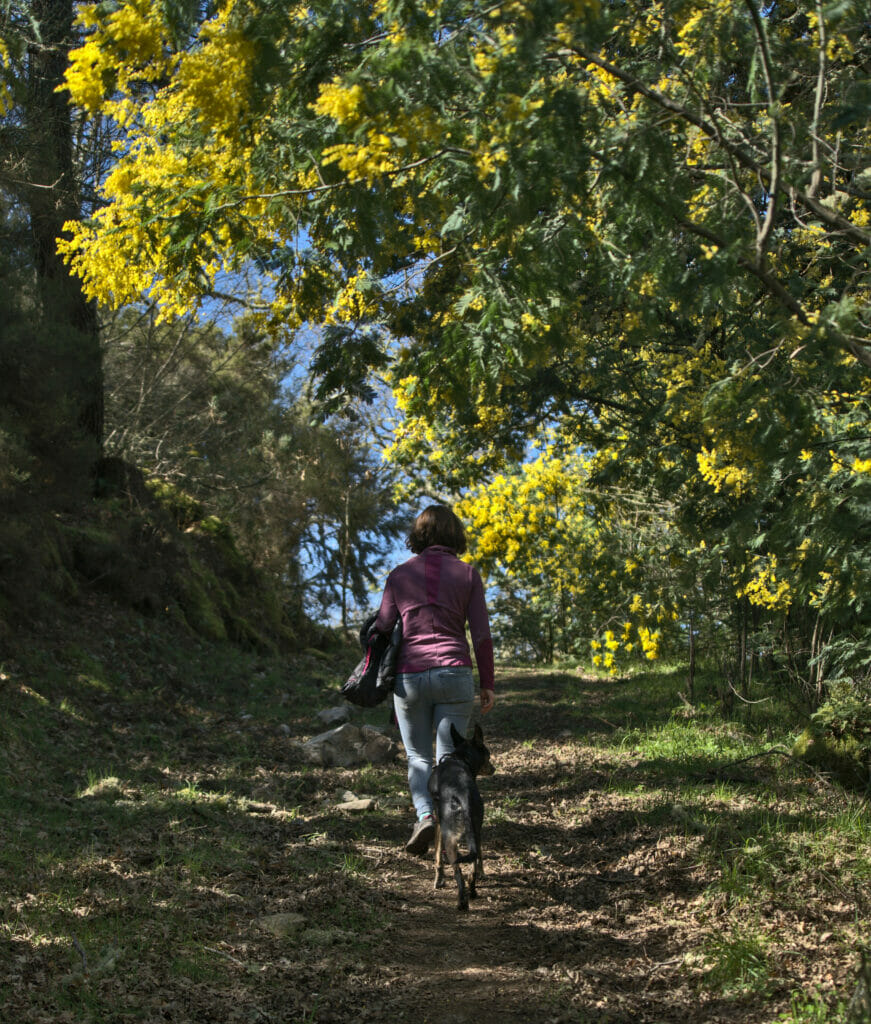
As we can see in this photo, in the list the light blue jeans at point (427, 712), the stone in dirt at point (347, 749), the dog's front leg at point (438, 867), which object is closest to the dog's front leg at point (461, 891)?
the dog's front leg at point (438, 867)

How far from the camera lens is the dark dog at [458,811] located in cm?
427

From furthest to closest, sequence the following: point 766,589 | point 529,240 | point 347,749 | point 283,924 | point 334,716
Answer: point 334,716
point 347,749
point 766,589
point 283,924
point 529,240

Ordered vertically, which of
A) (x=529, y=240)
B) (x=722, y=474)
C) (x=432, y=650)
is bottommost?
(x=432, y=650)

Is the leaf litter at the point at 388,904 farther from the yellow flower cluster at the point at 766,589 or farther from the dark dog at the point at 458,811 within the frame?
the yellow flower cluster at the point at 766,589

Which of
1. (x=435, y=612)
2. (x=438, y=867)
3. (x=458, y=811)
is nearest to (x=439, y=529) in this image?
(x=435, y=612)

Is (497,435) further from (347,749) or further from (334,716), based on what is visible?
(347,749)

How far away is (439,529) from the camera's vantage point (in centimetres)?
496

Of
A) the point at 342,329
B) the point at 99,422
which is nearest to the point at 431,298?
the point at 342,329

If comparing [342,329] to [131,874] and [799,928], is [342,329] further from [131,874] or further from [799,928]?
[799,928]

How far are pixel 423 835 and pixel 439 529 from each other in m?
1.52

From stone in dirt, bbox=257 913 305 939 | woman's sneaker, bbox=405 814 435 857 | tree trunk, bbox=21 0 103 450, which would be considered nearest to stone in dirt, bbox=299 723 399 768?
woman's sneaker, bbox=405 814 435 857

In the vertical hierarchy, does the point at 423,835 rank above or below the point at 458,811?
below

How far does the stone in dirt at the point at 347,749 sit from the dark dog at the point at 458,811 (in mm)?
3207

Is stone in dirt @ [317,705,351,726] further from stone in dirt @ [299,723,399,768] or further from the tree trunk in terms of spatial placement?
the tree trunk
